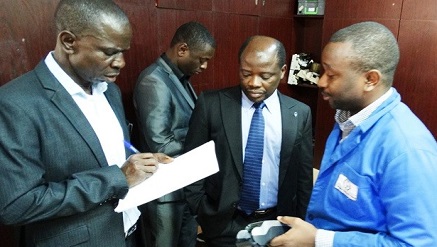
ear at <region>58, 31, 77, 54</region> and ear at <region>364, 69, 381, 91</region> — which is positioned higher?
ear at <region>58, 31, 77, 54</region>

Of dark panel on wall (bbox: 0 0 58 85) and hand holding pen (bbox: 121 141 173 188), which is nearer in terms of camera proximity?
hand holding pen (bbox: 121 141 173 188)

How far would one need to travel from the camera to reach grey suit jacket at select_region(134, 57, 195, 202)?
70.5 inches

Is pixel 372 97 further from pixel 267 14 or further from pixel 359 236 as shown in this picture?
pixel 267 14

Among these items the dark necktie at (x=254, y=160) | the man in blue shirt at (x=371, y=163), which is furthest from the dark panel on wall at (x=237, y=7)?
the man in blue shirt at (x=371, y=163)

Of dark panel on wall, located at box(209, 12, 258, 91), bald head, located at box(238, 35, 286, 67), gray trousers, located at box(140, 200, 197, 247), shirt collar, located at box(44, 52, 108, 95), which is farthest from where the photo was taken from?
dark panel on wall, located at box(209, 12, 258, 91)

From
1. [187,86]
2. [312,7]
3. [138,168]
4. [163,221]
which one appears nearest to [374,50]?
[138,168]

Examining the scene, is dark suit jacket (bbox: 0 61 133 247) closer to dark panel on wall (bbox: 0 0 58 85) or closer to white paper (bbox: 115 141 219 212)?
white paper (bbox: 115 141 219 212)

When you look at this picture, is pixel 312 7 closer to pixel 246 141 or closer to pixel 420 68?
pixel 420 68

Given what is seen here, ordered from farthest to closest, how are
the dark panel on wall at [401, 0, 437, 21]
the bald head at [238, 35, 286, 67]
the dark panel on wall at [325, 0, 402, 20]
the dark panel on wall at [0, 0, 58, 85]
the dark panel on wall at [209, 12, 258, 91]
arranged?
the dark panel on wall at [209, 12, 258, 91] → the dark panel on wall at [325, 0, 402, 20] → the dark panel on wall at [401, 0, 437, 21] → the dark panel on wall at [0, 0, 58, 85] → the bald head at [238, 35, 286, 67]

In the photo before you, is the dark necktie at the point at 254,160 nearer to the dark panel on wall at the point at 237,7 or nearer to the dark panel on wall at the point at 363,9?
the dark panel on wall at the point at 237,7

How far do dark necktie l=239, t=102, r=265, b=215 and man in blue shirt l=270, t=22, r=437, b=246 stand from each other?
44 centimetres

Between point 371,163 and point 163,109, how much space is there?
3.88ft

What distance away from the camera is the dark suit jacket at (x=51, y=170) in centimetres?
90

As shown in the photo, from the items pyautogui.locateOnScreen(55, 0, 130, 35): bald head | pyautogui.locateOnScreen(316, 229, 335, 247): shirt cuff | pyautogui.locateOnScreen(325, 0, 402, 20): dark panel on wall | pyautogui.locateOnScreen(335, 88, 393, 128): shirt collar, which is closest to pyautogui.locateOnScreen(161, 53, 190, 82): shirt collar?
pyautogui.locateOnScreen(55, 0, 130, 35): bald head
